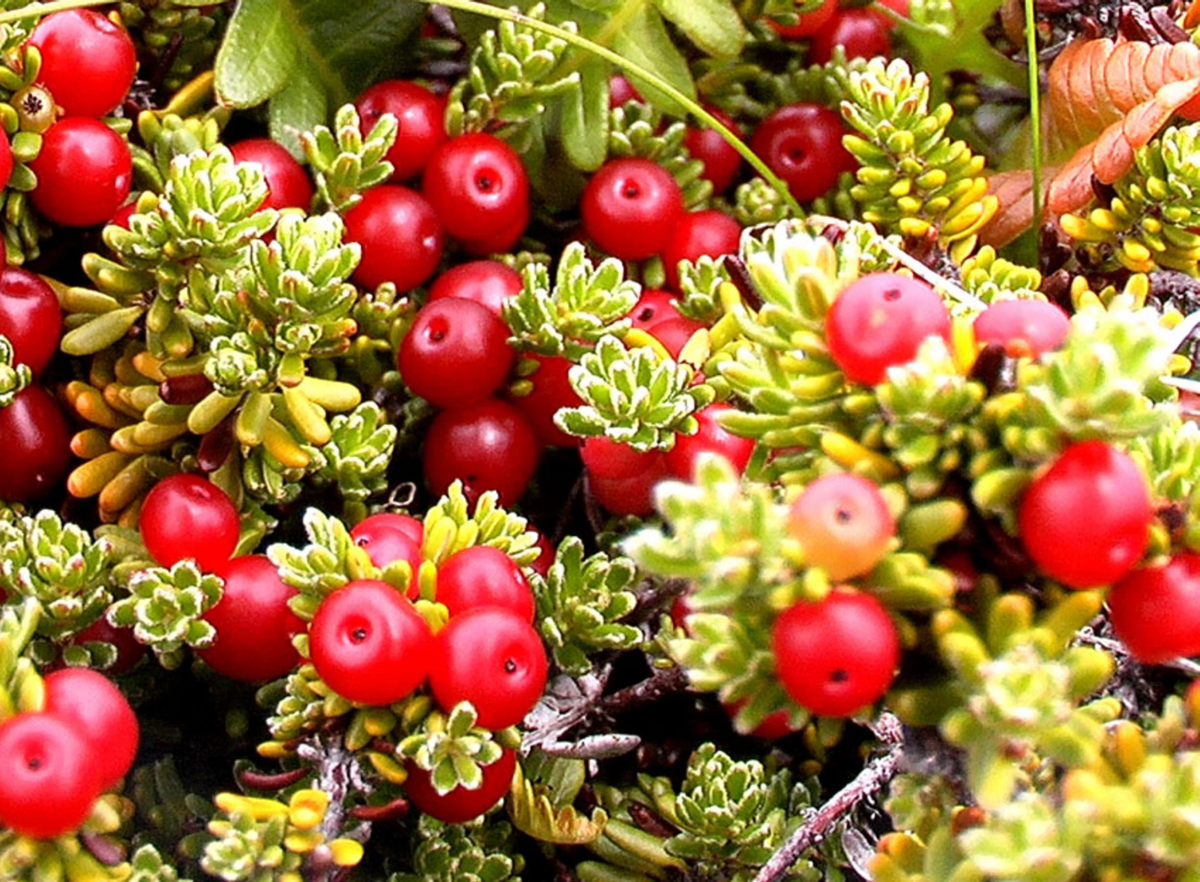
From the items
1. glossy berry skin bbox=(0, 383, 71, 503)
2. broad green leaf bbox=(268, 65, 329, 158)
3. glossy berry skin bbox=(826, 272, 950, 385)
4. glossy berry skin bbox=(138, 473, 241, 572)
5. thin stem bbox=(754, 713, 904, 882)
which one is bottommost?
thin stem bbox=(754, 713, 904, 882)

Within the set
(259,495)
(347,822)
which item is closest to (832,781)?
(347,822)

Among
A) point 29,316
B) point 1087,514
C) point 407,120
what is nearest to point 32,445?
point 29,316

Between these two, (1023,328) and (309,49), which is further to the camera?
(309,49)

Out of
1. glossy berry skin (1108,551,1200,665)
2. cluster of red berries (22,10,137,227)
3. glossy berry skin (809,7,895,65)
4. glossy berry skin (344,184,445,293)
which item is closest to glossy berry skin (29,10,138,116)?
cluster of red berries (22,10,137,227)

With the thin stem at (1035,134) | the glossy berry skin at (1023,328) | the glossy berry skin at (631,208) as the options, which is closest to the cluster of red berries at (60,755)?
the glossy berry skin at (1023,328)

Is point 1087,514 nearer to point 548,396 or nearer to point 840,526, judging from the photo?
point 840,526

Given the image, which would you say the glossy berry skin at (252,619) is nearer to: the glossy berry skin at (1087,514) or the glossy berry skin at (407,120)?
the glossy berry skin at (407,120)

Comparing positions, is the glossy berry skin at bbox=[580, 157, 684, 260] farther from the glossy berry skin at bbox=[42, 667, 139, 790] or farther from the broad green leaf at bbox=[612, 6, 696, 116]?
the glossy berry skin at bbox=[42, 667, 139, 790]
